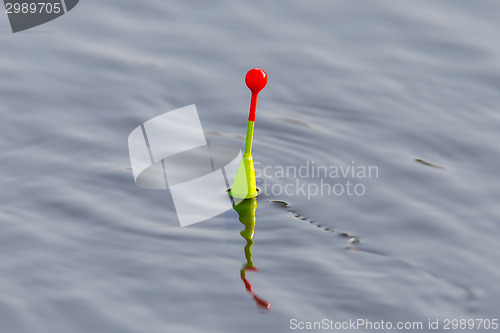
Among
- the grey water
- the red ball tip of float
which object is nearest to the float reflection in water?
the grey water

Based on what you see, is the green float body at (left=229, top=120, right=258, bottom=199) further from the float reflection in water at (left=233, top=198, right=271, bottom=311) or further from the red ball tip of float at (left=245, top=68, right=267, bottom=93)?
the red ball tip of float at (left=245, top=68, right=267, bottom=93)

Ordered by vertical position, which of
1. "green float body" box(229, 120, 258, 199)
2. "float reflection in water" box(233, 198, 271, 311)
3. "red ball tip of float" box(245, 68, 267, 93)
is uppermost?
"red ball tip of float" box(245, 68, 267, 93)

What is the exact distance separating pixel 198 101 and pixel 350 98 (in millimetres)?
990

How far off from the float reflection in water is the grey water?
0.04 m

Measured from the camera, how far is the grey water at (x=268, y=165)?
4.15m

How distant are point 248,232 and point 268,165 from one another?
66 centimetres

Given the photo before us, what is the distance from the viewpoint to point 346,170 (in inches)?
204

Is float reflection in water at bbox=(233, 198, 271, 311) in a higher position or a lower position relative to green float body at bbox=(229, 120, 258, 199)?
lower

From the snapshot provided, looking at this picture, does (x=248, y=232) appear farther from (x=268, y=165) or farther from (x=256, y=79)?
(x=256, y=79)

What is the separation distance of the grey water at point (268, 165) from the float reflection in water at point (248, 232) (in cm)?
4

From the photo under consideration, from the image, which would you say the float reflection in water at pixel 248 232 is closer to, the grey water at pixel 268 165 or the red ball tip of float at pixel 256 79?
the grey water at pixel 268 165

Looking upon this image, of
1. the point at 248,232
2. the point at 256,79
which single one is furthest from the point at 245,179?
the point at 256,79

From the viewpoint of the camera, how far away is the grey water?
13.6ft

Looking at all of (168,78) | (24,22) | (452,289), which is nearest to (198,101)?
(168,78)
